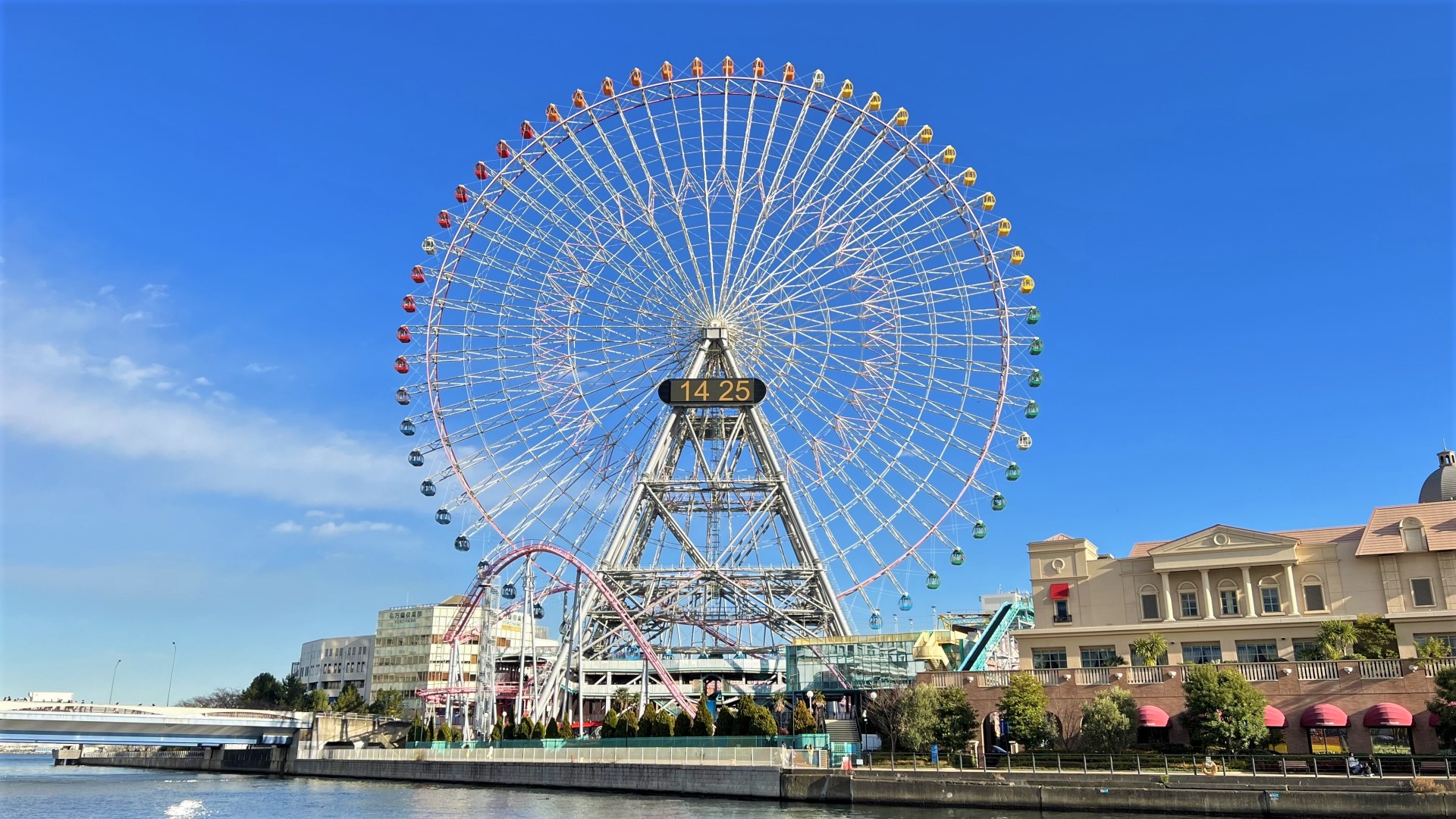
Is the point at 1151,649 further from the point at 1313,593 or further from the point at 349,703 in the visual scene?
the point at 349,703

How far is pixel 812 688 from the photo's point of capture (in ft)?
239

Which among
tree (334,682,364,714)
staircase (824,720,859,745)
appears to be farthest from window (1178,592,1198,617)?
tree (334,682,364,714)

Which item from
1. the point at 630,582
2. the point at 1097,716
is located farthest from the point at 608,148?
the point at 1097,716

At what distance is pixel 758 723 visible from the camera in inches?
2395

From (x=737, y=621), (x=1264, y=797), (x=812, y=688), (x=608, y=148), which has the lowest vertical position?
(x=1264, y=797)

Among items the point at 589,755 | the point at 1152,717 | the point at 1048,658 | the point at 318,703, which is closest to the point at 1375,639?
the point at 1152,717

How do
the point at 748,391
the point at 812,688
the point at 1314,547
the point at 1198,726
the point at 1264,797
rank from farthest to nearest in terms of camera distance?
the point at 748,391, the point at 812,688, the point at 1314,547, the point at 1198,726, the point at 1264,797

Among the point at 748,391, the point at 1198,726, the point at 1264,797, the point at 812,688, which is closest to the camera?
the point at 1264,797

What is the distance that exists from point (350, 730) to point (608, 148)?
6121 centimetres

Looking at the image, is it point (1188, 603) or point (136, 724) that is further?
point (136, 724)

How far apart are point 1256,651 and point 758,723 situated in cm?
2720

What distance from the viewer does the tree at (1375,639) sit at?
55719 mm

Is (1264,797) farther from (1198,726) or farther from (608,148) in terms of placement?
(608,148)

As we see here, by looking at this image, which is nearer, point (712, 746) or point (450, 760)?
point (712, 746)
